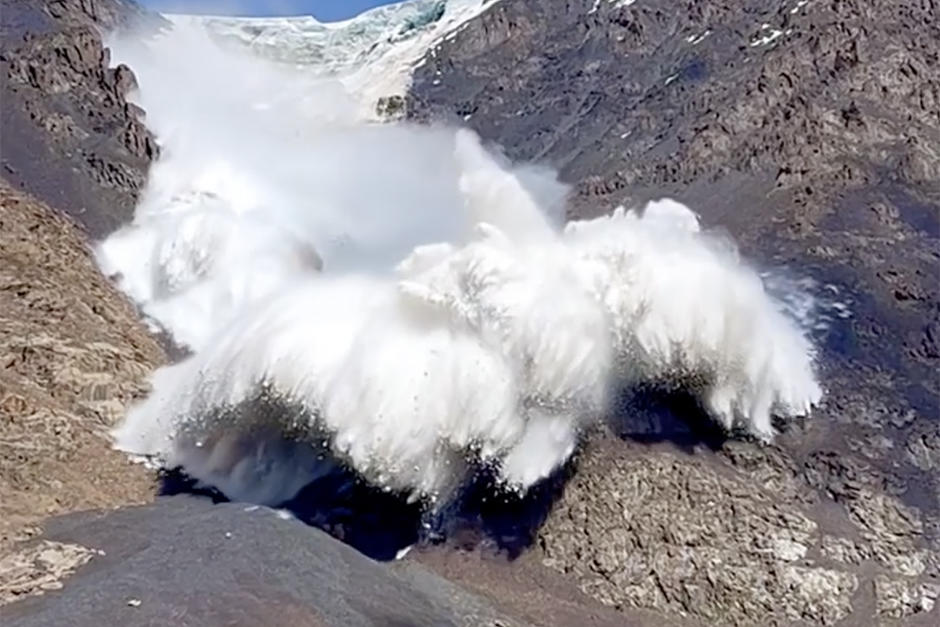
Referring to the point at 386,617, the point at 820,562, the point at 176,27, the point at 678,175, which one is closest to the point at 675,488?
the point at 820,562

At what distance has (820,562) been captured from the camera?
2273 cm

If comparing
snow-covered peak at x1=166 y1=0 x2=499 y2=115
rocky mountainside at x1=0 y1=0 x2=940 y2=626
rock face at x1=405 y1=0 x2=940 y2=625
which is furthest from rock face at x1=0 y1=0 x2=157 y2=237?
snow-covered peak at x1=166 y1=0 x2=499 y2=115

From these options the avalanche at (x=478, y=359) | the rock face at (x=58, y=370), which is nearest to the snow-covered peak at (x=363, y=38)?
the rock face at (x=58, y=370)

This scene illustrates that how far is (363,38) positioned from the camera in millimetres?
100250

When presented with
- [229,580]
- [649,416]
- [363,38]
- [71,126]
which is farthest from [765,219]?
[363,38]

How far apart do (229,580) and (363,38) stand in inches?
3404

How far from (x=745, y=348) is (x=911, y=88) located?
2399 centimetres

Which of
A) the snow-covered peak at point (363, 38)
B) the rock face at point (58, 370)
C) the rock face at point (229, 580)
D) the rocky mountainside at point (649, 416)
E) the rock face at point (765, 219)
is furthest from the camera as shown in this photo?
the snow-covered peak at point (363, 38)

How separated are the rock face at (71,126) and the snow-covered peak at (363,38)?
28.8 metres

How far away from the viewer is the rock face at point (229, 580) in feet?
54.4

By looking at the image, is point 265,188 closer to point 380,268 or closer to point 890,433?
point 380,268

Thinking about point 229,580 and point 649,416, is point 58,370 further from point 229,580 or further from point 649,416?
point 649,416

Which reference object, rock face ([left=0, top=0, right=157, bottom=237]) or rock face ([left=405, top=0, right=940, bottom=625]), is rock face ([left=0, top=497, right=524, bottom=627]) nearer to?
rock face ([left=405, top=0, right=940, bottom=625])

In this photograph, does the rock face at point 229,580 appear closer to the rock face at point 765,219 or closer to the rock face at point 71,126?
the rock face at point 765,219
